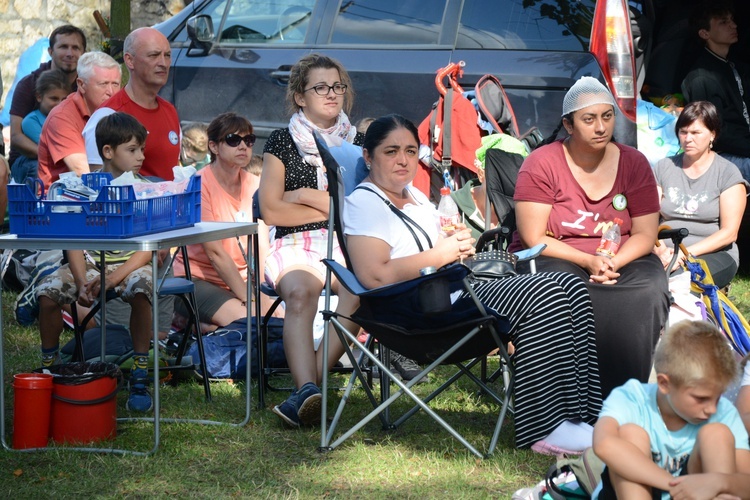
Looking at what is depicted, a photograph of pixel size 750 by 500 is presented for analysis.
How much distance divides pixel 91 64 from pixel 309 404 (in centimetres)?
299

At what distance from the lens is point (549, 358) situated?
12.8 ft

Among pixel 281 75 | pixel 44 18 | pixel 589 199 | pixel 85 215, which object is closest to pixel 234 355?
pixel 85 215

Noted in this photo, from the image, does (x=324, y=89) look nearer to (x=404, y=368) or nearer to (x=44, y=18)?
(x=404, y=368)

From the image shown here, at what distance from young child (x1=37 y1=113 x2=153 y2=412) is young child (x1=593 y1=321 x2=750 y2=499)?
252 cm

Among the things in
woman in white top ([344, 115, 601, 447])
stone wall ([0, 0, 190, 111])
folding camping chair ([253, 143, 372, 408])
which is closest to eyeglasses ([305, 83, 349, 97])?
folding camping chair ([253, 143, 372, 408])

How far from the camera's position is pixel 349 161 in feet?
14.7

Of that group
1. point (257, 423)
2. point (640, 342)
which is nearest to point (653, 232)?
point (640, 342)

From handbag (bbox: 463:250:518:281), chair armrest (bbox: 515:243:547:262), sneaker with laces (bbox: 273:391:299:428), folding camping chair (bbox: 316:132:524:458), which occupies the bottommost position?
sneaker with laces (bbox: 273:391:299:428)

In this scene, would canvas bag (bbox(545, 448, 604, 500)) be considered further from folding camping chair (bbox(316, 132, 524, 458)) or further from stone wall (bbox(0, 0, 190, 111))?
stone wall (bbox(0, 0, 190, 111))

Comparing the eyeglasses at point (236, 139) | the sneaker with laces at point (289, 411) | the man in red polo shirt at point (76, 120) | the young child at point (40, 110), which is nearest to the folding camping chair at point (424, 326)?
the sneaker with laces at point (289, 411)

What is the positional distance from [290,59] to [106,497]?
4.01m

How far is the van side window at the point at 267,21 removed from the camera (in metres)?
7.09

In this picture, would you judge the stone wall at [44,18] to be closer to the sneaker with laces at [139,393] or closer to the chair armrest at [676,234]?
the sneaker with laces at [139,393]

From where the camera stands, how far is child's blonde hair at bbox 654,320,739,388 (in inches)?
106
